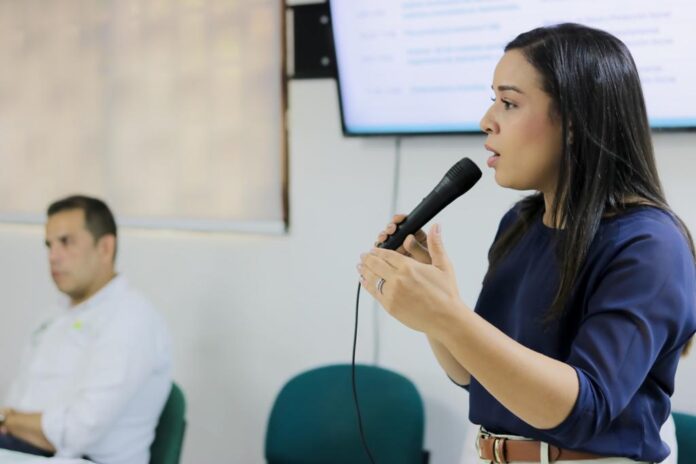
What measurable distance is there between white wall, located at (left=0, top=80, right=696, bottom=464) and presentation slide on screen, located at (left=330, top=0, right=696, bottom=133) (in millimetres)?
100

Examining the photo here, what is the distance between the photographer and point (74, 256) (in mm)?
2543

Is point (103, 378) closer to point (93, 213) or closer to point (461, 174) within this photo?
point (93, 213)

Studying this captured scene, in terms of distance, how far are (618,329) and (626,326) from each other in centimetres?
1

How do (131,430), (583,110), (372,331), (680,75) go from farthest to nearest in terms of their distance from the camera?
(372,331), (131,430), (680,75), (583,110)

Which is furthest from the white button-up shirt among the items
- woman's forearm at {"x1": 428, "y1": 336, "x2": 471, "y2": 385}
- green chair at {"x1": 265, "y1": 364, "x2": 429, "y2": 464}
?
woman's forearm at {"x1": 428, "y1": 336, "x2": 471, "y2": 385}

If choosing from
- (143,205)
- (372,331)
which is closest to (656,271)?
(372,331)

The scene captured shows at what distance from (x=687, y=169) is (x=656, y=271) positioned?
119cm

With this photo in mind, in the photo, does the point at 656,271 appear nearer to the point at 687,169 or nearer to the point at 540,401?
the point at 540,401

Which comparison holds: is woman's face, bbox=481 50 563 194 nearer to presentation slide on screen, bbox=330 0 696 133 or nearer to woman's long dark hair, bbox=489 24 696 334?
woman's long dark hair, bbox=489 24 696 334

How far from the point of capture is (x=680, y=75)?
1.95m

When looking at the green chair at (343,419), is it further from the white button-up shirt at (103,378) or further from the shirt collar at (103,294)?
the shirt collar at (103,294)

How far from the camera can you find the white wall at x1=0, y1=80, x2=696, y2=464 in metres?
2.36

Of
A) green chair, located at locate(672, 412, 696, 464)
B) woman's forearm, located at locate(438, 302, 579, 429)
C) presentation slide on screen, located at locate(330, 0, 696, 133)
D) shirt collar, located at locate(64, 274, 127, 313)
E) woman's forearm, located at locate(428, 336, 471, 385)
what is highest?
presentation slide on screen, located at locate(330, 0, 696, 133)

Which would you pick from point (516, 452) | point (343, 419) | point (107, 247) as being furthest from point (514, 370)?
point (107, 247)
